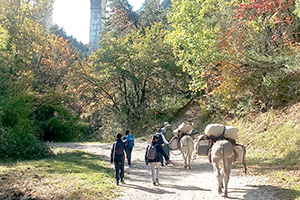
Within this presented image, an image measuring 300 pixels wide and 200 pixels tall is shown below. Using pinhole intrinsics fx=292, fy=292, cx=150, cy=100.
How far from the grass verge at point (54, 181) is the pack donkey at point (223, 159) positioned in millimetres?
3340

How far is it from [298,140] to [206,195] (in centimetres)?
628

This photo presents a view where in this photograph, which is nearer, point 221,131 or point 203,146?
point 221,131

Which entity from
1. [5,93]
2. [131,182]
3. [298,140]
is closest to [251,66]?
[298,140]

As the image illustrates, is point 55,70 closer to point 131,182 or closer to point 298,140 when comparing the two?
point 131,182

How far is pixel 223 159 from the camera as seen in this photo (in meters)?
8.73

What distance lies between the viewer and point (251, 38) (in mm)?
16297

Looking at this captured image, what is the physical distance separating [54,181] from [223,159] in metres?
→ 6.20

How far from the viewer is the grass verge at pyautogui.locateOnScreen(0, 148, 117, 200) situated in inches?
369

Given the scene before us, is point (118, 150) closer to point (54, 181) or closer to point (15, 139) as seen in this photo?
point (54, 181)

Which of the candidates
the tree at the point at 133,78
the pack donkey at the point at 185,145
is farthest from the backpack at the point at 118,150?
the tree at the point at 133,78

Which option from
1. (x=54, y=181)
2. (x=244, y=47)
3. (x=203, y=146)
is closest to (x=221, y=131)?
(x=203, y=146)

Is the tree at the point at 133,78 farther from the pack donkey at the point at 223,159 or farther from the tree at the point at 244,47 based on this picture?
the pack donkey at the point at 223,159

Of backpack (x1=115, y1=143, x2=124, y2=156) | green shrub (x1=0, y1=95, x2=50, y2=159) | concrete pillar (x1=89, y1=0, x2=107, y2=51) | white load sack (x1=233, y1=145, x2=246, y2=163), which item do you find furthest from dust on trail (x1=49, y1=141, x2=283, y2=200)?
concrete pillar (x1=89, y1=0, x2=107, y2=51)

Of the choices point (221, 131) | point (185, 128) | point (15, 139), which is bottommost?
point (15, 139)
